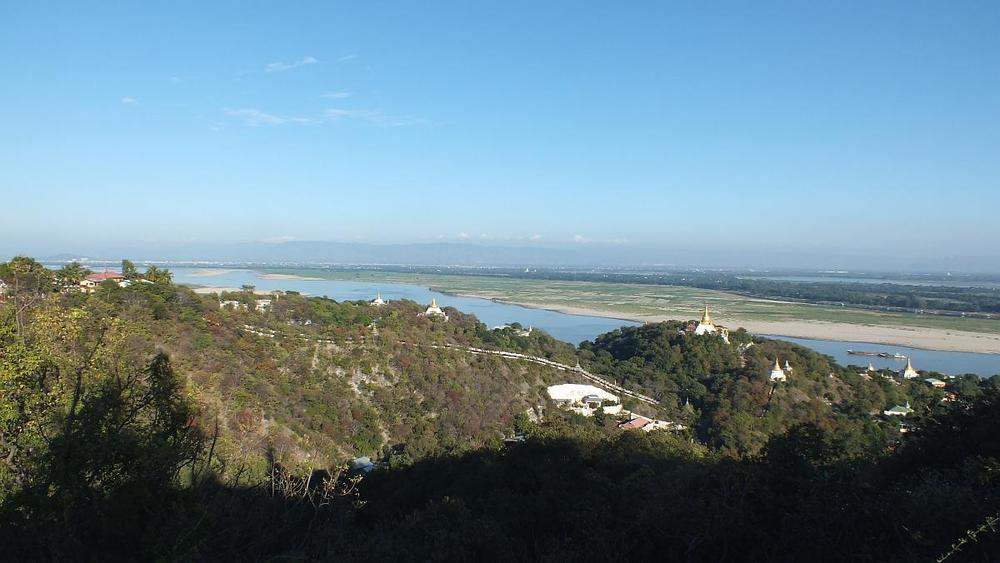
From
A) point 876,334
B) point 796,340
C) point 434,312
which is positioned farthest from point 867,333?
point 434,312

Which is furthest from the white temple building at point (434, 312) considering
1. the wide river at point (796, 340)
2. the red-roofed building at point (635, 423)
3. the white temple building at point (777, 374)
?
the white temple building at point (777, 374)

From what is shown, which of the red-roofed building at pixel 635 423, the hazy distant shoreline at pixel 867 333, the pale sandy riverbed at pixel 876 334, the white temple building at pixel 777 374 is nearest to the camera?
the red-roofed building at pixel 635 423

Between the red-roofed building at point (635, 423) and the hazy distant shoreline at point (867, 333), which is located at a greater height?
the hazy distant shoreline at point (867, 333)

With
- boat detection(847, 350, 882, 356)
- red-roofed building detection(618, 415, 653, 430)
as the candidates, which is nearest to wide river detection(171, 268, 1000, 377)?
boat detection(847, 350, 882, 356)

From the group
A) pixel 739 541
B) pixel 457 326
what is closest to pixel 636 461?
pixel 739 541

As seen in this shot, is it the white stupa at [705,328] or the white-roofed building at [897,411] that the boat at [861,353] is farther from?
the white-roofed building at [897,411]

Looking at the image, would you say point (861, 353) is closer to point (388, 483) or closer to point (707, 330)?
point (707, 330)

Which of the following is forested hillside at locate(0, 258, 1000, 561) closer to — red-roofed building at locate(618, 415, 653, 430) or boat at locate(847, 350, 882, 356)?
red-roofed building at locate(618, 415, 653, 430)

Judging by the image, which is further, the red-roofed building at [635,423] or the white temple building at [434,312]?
the white temple building at [434,312]

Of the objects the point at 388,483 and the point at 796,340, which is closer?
the point at 388,483

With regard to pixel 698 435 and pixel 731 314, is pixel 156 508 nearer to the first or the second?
pixel 698 435

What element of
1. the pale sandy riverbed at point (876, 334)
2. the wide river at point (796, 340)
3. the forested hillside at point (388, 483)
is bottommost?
the wide river at point (796, 340)
